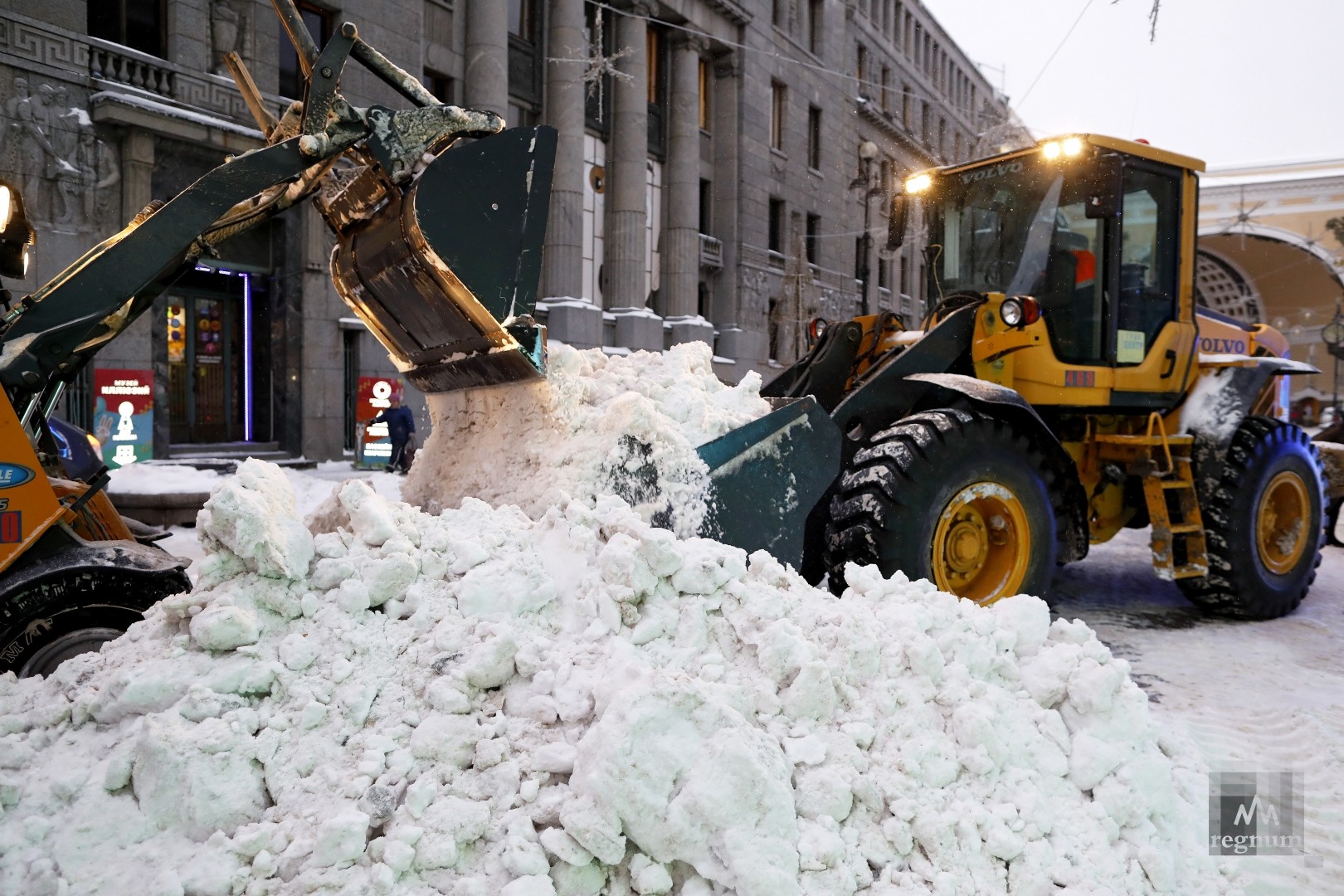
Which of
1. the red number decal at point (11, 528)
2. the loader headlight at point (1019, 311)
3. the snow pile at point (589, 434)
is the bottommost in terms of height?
the red number decal at point (11, 528)

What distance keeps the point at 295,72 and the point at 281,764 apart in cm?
1471

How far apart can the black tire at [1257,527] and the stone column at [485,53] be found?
13899 millimetres

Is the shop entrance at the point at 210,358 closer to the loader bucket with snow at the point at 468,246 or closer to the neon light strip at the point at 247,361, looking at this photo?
the neon light strip at the point at 247,361

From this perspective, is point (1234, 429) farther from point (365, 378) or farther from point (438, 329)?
point (365, 378)

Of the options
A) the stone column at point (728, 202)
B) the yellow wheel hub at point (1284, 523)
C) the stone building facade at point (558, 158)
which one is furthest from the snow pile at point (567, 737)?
the stone column at point (728, 202)

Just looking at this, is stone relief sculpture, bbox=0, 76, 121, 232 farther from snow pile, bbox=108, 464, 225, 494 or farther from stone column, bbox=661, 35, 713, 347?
stone column, bbox=661, 35, 713, 347

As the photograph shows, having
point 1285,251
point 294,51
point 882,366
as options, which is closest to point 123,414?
point 294,51

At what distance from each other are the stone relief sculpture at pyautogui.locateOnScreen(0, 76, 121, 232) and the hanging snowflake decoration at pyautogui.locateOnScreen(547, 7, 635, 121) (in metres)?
8.64

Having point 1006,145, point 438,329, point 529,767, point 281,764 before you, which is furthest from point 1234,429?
point 1006,145

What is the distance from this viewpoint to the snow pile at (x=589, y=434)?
4.01 metres

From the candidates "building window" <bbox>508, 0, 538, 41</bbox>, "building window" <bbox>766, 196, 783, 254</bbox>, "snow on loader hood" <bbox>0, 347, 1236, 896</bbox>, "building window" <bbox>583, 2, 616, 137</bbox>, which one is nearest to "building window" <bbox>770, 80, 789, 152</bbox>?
"building window" <bbox>766, 196, 783, 254</bbox>

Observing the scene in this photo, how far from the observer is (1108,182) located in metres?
5.58

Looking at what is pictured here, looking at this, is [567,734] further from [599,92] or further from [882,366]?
[599,92]

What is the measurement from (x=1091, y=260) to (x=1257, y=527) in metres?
2.18
